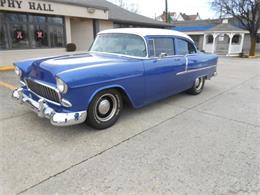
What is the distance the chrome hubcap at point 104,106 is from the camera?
365cm

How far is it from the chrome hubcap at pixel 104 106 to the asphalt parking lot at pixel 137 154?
37 cm

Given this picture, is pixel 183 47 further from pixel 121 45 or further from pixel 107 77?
pixel 107 77

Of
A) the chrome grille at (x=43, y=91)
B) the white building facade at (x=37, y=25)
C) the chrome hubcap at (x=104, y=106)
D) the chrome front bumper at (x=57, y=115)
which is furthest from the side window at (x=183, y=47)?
the white building facade at (x=37, y=25)

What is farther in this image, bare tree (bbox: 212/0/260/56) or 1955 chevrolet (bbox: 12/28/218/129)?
bare tree (bbox: 212/0/260/56)

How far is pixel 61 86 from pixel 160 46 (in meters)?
2.53

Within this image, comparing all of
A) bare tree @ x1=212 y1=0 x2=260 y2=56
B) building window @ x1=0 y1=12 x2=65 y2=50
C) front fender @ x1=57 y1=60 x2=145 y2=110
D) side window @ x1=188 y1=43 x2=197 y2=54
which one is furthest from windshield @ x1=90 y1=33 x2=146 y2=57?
bare tree @ x1=212 y1=0 x2=260 y2=56

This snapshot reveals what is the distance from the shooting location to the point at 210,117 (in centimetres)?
445

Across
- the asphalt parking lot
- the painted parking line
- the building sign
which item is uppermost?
the building sign

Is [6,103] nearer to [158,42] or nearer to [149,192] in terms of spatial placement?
[158,42]

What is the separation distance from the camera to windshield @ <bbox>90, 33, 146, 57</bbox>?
4.27m

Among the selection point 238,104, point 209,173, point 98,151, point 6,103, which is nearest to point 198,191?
point 209,173

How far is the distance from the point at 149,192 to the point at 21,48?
12522 mm

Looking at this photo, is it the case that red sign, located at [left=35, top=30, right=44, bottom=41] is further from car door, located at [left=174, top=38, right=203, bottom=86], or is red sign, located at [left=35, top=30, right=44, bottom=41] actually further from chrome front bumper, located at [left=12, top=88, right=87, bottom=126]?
chrome front bumper, located at [left=12, top=88, right=87, bottom=126]

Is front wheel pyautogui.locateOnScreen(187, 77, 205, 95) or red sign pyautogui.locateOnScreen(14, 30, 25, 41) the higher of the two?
red sign pyautogui.locateOnScreen(14, 30, 25, 41)
